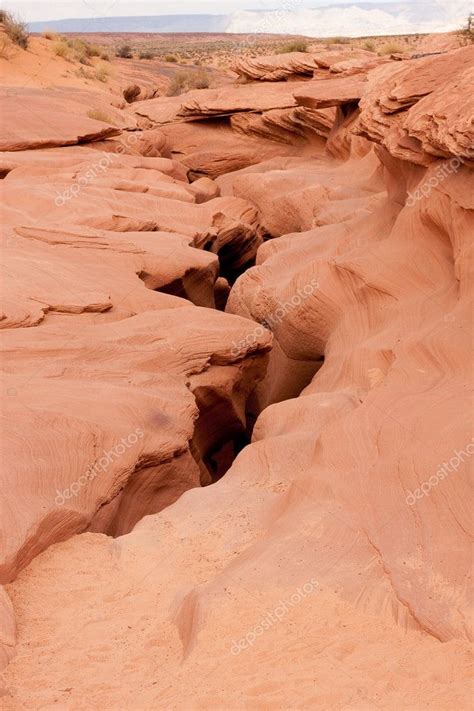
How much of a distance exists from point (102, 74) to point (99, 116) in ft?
29.4

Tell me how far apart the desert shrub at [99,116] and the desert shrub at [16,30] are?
851 cm

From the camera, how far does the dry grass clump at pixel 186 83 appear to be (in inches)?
1115

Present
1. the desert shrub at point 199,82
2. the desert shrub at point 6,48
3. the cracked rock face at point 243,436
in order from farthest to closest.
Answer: the desert shrub at point 199,82
the desert shrub at point 6,48
the cracked rock face at point 243,436

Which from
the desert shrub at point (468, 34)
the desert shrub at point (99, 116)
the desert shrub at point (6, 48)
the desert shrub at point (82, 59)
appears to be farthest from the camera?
the desert shrub at point (82, 59)

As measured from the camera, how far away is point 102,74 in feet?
89.0

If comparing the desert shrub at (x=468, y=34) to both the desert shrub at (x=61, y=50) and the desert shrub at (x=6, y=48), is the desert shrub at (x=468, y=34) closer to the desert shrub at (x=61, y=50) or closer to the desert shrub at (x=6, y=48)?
the desert shrub at (x=6, y=48)

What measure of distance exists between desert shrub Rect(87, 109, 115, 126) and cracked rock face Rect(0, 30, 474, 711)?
4.38 metres

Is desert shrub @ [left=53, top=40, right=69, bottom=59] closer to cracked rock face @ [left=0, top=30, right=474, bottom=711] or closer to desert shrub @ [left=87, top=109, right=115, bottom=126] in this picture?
desert shrub @ [left=87, top=109, right=115, bottom=126]

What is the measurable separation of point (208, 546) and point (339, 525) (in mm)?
939

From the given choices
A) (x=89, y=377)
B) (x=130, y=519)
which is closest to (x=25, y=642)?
(x=130, y=519)

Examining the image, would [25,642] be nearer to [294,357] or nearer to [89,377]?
[89,377]
